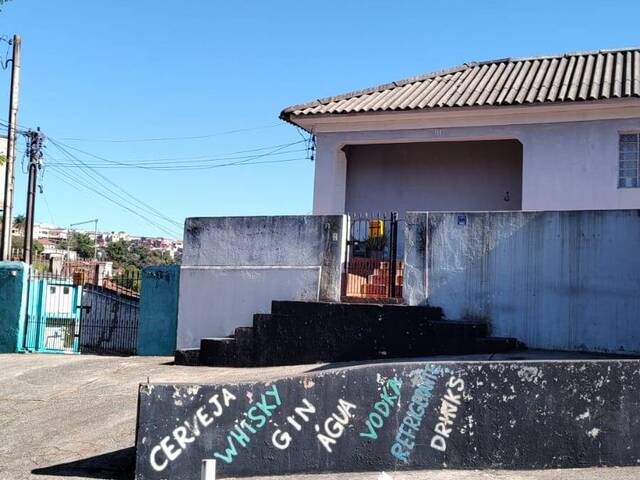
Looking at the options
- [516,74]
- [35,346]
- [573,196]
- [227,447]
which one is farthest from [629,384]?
[35,346]

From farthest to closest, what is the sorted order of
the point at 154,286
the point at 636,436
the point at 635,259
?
the point at 154,286 < the point at 635,259 < the point at 636,436

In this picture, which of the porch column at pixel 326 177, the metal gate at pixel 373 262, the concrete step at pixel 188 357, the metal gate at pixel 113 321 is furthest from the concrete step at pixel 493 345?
the metal gate at pixel 113 321

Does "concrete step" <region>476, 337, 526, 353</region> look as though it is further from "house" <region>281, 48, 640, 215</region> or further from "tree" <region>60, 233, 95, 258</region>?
"tree" <region>60, 233, 95, 258</region>

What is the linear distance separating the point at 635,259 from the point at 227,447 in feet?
19.2

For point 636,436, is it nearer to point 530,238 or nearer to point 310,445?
point 310,445

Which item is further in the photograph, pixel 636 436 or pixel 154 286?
pixel 154 286

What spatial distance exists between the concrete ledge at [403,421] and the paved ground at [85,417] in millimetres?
173

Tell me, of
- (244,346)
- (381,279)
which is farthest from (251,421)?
(381,279)

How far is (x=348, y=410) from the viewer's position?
21.1 feet

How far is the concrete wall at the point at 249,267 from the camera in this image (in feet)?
35.2

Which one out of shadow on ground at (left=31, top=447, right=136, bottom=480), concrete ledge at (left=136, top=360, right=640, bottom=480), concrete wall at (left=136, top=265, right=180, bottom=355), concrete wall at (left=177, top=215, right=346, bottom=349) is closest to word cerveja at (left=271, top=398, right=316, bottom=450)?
concrete ledge at (left=136, top=360, right=640, bottom=480)

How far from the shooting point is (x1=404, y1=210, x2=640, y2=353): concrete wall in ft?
30.2

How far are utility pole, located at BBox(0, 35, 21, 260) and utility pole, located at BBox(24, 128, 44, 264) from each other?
1207mm

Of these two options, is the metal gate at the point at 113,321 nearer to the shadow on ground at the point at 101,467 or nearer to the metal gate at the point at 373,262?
the metal gate at the point at 373,262
